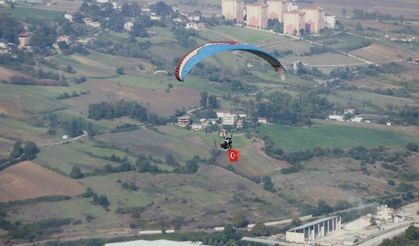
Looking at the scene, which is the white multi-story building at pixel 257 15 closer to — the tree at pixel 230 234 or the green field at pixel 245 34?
the green field at pixel 245 34

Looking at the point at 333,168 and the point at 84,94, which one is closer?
the point at 333,168

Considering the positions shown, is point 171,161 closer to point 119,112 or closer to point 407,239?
point 119,112

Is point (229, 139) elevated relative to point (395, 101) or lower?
elevated

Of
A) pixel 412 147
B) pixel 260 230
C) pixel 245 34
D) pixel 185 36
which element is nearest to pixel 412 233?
pixel 260 230

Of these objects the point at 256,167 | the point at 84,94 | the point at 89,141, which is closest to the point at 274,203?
the point at 256,167

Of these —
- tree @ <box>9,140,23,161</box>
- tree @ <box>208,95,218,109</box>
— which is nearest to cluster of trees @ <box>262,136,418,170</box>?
tree @ <box>208,95,218,109</box>

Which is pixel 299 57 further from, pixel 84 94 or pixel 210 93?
pixel 84 94

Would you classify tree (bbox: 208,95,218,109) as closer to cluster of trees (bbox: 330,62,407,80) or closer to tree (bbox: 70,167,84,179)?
cluster of trees (bbox: 330,62,407,80)

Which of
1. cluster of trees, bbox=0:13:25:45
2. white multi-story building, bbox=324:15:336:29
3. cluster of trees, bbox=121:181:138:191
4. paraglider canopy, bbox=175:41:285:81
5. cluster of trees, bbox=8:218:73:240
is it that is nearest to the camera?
paraglider canopy, bbox=175:41:285:81
